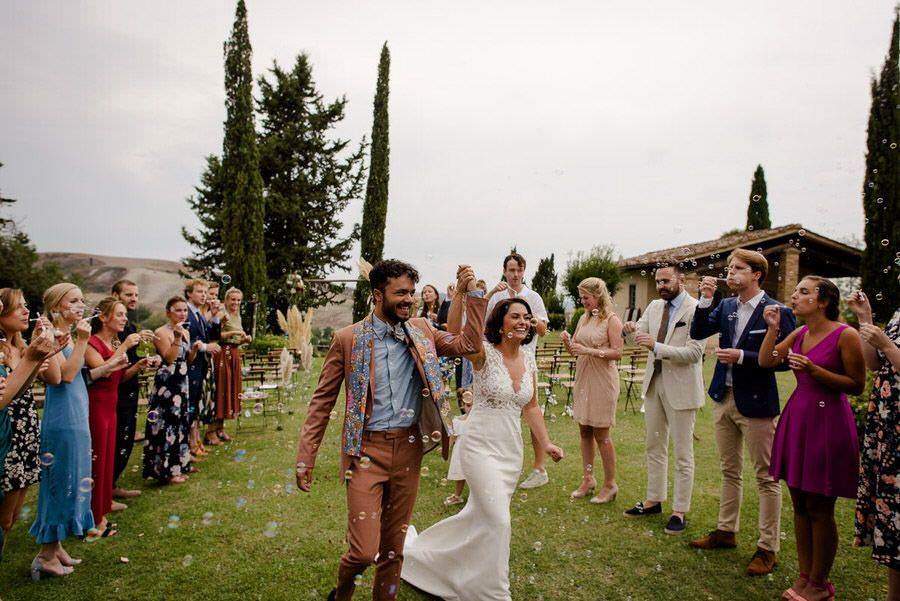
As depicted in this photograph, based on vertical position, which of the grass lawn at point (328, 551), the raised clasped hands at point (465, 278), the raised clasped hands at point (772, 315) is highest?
the raised clasped hands at point (465, 278)

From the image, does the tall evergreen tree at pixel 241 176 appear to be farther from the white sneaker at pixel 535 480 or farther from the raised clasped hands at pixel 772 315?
the raised clasped hands at pixel 772 315

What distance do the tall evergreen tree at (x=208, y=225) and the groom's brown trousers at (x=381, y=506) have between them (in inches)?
1160

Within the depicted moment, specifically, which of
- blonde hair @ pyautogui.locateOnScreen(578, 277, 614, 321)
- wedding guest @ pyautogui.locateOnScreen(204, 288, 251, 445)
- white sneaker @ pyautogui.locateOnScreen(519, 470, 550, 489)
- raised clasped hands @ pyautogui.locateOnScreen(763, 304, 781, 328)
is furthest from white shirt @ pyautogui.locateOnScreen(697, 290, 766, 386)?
wedding guest @ pyautogui.locateOnScreen(204, 288, 251, 445)

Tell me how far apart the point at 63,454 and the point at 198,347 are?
269cm

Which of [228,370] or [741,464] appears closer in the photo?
[741,464]

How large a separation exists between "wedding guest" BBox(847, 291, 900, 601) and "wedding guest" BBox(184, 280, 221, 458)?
6652 millimetres

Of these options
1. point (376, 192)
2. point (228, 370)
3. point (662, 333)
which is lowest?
point (228, 370)

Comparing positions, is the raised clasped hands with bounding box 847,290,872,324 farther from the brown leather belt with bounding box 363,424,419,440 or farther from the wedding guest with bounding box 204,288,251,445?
the wedding guest with bounding box 204,288,251,445

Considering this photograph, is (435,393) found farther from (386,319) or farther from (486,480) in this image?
(486,480)

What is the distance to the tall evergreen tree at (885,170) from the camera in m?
14.7

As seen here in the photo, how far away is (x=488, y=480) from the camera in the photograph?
3.48 m

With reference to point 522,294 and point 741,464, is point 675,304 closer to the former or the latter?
point 741,464

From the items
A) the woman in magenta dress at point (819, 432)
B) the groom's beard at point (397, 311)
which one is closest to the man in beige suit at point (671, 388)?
the woman in magenta dress at point (819, 432)

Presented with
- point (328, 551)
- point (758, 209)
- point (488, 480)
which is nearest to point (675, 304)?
point (488, 480)
